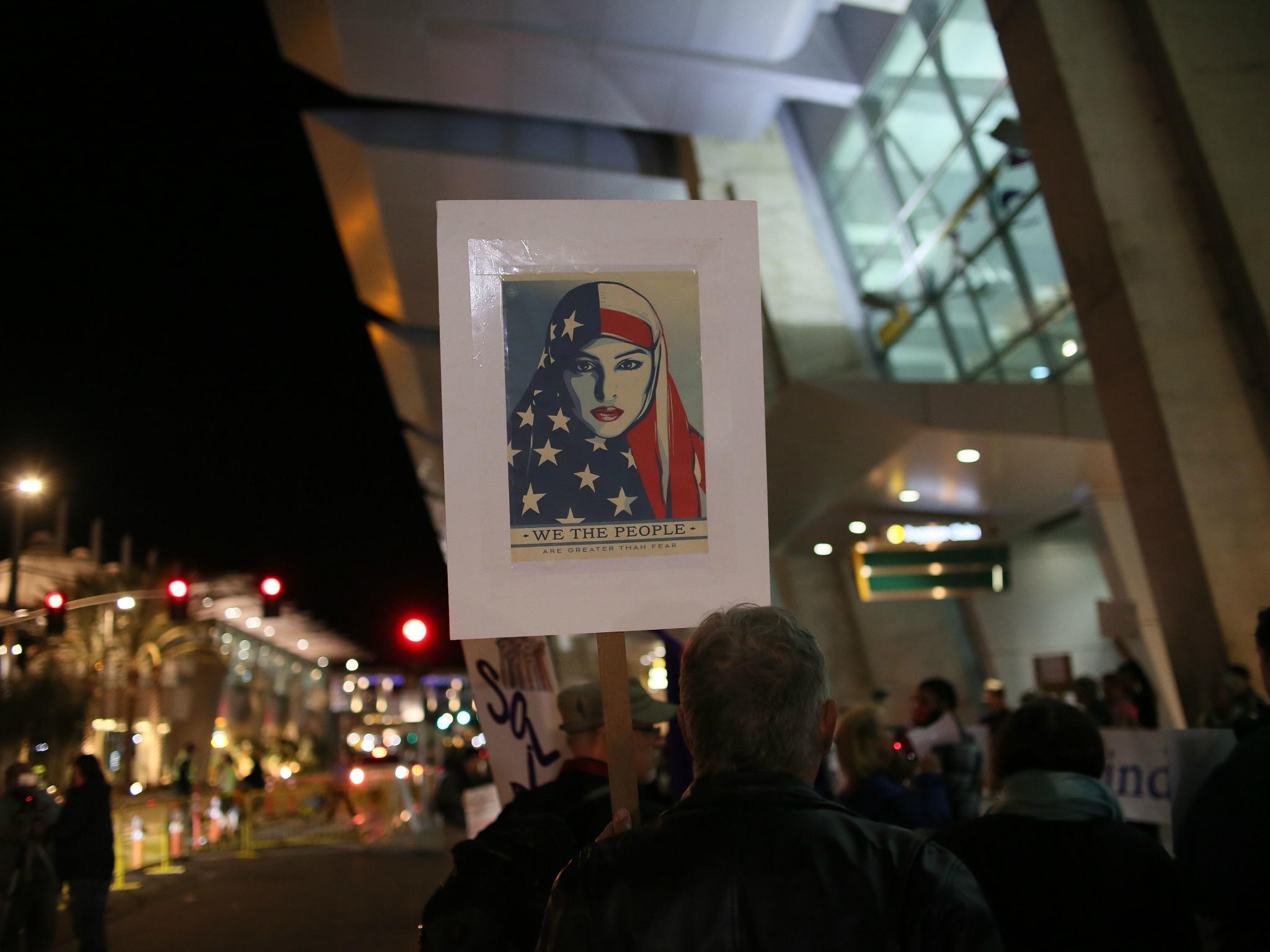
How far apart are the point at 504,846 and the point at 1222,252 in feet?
31.7

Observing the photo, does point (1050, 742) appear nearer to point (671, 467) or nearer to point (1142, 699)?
point (671, 467)

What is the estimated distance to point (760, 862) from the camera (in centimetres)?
188

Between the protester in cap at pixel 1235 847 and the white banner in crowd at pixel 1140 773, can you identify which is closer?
the protester in cap at pixel 1235 847

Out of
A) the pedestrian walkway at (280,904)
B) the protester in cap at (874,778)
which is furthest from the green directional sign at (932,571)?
the protester in cap at (874,778)

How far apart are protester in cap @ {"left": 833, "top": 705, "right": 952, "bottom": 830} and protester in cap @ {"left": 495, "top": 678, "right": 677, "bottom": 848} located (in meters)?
1.22

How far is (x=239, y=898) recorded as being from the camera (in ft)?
48.9

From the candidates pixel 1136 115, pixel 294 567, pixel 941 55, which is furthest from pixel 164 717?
pixel 1136 115

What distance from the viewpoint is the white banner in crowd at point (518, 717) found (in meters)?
5.37

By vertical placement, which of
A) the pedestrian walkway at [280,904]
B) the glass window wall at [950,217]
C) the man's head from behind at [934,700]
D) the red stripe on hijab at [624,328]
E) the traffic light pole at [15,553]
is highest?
the glass window wall at [950,217]

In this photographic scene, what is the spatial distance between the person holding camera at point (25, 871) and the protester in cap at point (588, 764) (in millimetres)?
7543

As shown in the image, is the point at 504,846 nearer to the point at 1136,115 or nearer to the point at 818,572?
the point at 1136,115

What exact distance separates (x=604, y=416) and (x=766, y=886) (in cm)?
96

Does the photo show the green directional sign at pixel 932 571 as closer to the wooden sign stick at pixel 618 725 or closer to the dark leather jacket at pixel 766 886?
the wooden sign stick at pixel 618 725

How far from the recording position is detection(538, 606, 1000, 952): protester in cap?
1.84 meters
